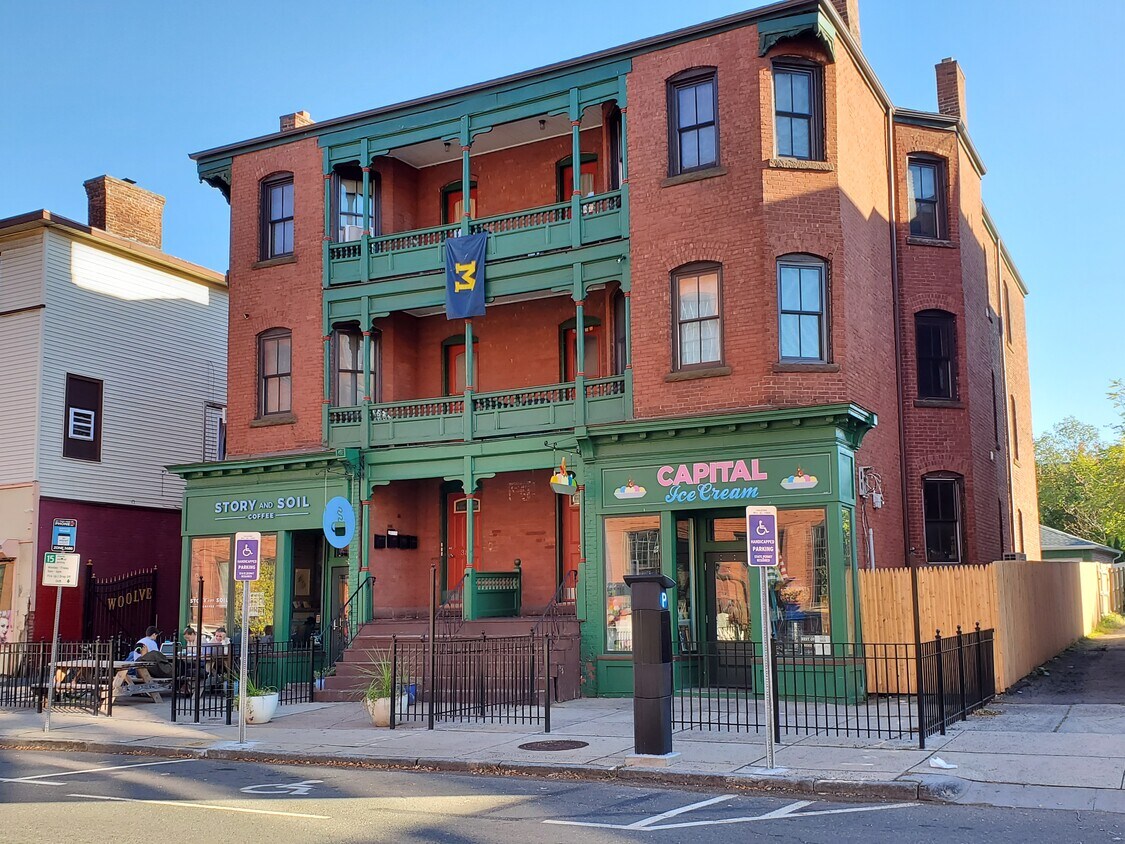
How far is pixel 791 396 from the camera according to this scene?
19844 millimetres

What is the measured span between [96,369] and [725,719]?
18874mm

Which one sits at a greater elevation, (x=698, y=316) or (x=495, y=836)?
(x=698, y=316)

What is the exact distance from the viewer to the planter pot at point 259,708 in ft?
58.1

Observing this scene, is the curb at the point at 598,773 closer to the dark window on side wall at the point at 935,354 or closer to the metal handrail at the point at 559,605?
the metal handrail at the point at 559,605

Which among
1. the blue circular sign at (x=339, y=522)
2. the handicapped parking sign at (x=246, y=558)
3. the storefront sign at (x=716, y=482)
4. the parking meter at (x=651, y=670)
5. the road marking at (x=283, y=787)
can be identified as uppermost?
the storefront sign at (x=716, y=482)

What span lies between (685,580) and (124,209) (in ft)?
63.2

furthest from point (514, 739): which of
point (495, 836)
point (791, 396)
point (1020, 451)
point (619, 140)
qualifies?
point (1020, 451)

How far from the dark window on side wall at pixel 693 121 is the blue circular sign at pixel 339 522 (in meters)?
9.11

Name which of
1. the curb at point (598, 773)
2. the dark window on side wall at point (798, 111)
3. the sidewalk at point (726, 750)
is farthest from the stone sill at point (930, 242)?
the curb at point (598, 773)

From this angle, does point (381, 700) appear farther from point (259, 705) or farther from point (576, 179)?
point (576, 179)

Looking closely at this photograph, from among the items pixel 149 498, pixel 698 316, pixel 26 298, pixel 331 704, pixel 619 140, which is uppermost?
pixel 619 140

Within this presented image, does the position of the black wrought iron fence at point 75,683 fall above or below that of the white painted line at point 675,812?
above

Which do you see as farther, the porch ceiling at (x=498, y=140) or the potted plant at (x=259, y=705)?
the porch ceiling at (x=498, y=140)

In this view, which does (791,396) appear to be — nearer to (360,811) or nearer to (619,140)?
(619,140)
